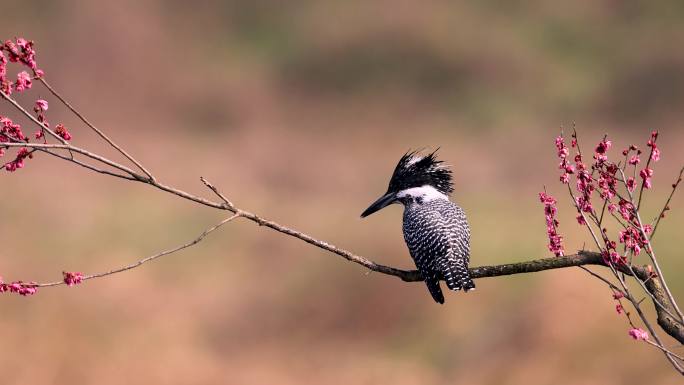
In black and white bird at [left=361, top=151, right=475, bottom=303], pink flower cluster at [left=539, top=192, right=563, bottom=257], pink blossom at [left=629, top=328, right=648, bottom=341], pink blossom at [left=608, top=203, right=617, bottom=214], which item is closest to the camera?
pink blossom at [left=629, top=328, right=648, bottom=341]

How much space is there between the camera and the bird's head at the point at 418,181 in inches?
316

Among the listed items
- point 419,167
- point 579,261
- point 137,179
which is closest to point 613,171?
point 579,261

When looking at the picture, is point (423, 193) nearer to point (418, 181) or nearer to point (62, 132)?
point (418, 181)

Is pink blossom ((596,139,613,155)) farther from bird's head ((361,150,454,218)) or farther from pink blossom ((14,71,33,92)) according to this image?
pink blossom ((14,71,33,92))

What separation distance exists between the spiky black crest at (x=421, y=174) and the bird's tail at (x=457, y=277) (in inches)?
44.1

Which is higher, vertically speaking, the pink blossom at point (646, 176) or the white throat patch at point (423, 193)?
A: the white throat patch at point (423, 193)

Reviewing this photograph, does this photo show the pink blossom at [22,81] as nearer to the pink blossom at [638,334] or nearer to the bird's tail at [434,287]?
the bird's tail at [434,287]

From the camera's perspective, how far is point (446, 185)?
8.23 metres

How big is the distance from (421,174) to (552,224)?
230cm

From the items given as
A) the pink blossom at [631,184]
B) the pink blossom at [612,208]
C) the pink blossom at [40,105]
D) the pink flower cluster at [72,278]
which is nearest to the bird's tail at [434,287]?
the pink blossom at [612,208]

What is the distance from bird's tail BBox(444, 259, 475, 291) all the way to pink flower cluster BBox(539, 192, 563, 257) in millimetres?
1137

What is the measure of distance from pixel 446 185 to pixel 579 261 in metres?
2.47

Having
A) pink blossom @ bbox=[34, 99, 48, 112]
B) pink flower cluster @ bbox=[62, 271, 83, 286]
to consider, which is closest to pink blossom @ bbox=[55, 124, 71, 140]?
pink blossom @ bbox=[34, 99, 48, 112]

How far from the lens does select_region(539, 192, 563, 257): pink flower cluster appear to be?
5879 millimetres
